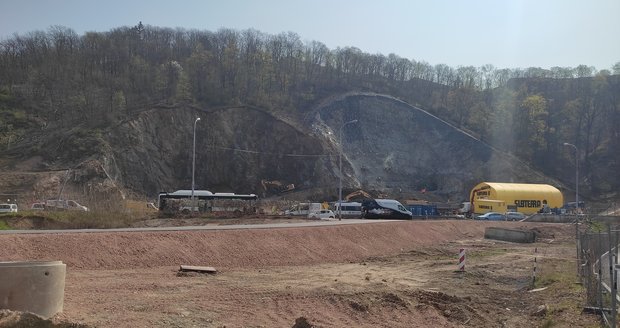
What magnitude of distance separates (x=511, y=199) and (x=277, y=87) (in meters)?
53.1

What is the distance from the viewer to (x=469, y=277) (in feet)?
72.7

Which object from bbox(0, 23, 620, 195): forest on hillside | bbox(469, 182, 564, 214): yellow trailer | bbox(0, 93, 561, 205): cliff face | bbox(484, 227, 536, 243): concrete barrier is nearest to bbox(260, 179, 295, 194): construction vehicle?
bbox(0, 93, 561, 205): cliff face

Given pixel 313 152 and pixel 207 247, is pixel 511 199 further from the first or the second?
pixel 207 247

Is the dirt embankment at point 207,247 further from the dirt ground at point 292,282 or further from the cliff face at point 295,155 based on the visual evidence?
the cliff face at point 295,155

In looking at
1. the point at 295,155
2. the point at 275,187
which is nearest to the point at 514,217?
the point at 275,187

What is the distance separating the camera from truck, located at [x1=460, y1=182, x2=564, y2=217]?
2739 inches

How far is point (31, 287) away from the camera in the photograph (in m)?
10.1

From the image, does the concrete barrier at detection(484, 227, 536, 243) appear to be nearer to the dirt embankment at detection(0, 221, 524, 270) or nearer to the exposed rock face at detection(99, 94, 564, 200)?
the dirt embankment at detection(0, 221, 524, 270)

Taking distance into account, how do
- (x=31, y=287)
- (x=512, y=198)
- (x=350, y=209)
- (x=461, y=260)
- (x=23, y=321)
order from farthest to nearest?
(x=512, y=198) → (x=350, y=209) → (x=461, y=260) → (x=31, y=287) → (x=23, y=321)

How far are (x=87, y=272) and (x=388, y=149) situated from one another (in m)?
79.3

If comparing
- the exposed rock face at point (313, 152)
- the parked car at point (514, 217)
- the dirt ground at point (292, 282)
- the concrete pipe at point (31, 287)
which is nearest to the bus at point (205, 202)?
the exposed rock face at point (313, 152)

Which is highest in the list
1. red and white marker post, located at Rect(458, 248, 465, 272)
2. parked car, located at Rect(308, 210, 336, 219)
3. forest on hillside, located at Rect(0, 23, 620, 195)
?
forest on hillside, located at Rect(0, 23, 620, 195)

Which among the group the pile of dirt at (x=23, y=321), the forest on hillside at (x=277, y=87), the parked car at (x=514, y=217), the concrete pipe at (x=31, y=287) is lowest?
the parked car at (x=514, y=217)

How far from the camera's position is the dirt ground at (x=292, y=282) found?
12.9 metres
